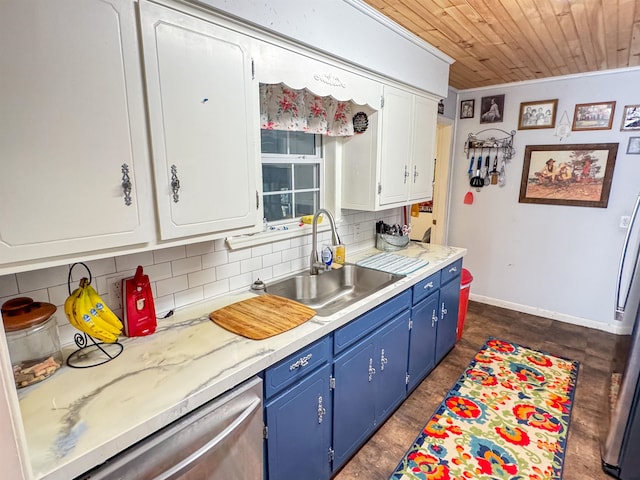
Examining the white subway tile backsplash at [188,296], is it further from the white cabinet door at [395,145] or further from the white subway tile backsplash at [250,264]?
the white cabinet door at [395,145]

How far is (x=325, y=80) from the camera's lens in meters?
1.80

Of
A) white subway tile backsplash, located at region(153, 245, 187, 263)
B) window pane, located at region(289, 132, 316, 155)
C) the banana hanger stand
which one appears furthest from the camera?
window pane, located at region(289, 132, 316, 155)

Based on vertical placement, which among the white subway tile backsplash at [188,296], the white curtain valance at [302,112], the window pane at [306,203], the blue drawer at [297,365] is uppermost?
the white curtain valance at [302,112]

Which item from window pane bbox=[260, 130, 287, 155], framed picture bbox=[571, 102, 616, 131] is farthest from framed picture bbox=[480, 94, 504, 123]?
window pane bbox=[260, 130, 287, 155]

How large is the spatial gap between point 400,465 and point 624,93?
11.7ft

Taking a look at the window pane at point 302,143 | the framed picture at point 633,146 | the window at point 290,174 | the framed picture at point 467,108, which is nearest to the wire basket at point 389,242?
the window at point 290,174

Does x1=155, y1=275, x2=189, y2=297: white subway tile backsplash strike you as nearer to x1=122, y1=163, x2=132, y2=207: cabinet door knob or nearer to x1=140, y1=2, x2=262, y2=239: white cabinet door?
x1=140, y1=2, x2=262, y2=239: white cabinet door

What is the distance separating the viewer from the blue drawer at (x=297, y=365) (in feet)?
4.29

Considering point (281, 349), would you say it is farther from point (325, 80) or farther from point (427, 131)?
point (427, 131)

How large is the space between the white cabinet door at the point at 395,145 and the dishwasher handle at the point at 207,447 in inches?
63.4

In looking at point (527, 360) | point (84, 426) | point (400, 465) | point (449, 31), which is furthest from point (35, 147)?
point (527, 360)

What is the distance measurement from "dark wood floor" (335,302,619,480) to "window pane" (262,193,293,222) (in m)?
1.46

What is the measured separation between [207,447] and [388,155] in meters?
1.97

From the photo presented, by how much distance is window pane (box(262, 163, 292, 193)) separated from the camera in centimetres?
206
